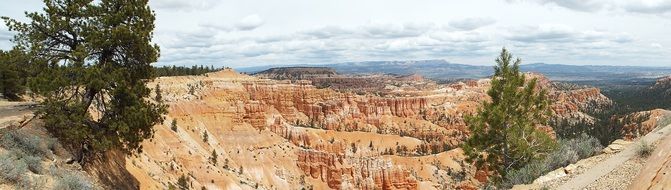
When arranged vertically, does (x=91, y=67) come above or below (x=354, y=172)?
above

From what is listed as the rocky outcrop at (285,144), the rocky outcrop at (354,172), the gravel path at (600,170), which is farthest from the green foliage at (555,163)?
the rocky outcrop at (354,172)

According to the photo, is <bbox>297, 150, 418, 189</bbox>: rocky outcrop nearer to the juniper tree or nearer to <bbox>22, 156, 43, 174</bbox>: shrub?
the juniper tree

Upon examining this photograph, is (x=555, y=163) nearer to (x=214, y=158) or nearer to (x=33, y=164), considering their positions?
(x=33, y=164)

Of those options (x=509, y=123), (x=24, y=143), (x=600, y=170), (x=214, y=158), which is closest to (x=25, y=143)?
(x=24, y=143)

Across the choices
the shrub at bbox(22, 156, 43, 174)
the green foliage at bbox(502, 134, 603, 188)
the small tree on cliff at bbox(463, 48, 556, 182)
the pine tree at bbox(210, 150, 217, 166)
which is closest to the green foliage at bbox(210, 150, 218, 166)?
the pine tree at bbox(210, 150, 217, 166)

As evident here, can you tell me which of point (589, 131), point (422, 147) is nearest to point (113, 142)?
point (422, 147)

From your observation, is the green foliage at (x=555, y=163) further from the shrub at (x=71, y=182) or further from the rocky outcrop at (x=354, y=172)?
the rocky outcrop at (x=354, y=172)
